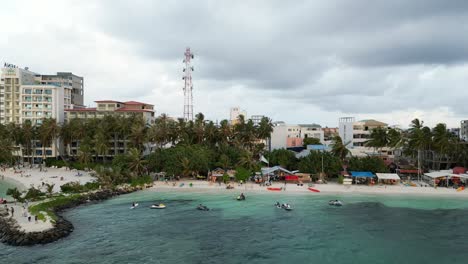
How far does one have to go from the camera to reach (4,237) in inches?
1590

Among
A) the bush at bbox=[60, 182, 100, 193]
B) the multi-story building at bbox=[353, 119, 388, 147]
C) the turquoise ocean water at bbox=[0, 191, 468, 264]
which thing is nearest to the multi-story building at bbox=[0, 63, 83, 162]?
the bush at bbox=[60, 182, 100, 193]

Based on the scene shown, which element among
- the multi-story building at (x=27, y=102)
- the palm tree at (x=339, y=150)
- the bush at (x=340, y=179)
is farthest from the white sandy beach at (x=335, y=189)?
the multi-story building at (x=27, y=102)

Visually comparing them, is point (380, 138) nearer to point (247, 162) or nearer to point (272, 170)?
point (272, 170)

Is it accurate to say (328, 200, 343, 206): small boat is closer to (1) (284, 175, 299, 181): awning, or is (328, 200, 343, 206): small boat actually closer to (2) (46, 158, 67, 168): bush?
(1) (284, 175, 299, 181): awning

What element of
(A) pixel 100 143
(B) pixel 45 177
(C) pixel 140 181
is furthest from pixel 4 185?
(C) pixel 140 181

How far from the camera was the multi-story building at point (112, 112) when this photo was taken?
11581cm

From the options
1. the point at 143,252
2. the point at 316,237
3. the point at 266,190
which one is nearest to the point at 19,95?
the point at 266,190

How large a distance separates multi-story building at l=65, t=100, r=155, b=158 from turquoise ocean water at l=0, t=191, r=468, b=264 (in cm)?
5617

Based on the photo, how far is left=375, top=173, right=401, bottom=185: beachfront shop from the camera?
7331cm

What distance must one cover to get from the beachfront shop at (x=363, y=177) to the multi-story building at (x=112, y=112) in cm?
6896

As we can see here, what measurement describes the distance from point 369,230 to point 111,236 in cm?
3085

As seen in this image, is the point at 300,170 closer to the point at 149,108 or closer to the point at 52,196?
the point at 52,196

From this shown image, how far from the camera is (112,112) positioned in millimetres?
119500

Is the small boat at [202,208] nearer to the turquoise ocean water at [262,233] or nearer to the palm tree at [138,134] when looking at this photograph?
the turquoise ocean water at [262,233]
